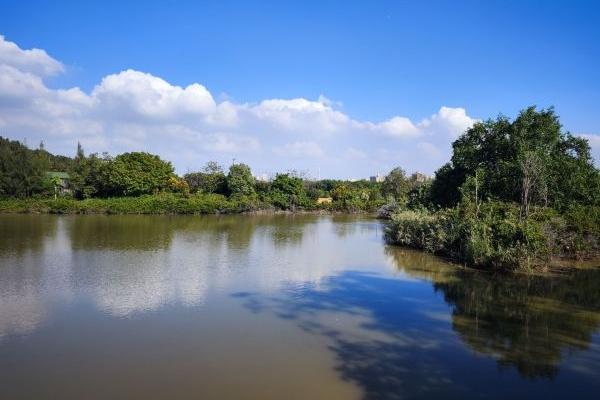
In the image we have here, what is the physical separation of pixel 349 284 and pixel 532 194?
1383 cm

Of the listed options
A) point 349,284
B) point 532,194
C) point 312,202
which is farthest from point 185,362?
point 312,202

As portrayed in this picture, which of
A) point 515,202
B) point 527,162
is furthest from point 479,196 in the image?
point 527,162

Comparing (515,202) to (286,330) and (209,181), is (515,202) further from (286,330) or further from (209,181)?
(209,181)

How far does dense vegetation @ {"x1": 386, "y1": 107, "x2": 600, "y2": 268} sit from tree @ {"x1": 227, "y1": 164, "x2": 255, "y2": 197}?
3389 centimetres

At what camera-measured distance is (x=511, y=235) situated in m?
18.3

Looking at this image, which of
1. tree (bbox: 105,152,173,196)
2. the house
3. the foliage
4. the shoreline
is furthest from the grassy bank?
the house

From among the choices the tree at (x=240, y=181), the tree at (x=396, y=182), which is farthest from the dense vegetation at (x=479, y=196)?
the tree at (x=396, y=182)

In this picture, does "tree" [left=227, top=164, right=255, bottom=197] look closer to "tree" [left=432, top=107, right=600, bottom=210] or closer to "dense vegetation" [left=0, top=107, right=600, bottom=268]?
"dense vegetation" [left=0, top=107, right=600, bottom=268]

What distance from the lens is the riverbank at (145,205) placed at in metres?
50.7

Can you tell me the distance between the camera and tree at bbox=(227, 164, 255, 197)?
2403 inches

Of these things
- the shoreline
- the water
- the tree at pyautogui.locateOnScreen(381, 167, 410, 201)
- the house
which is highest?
the tree at pyautogui.locateOnScreen(381, 167, 410, 201)

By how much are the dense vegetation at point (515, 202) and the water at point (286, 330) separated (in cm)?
171

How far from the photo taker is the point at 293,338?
10.7 metres

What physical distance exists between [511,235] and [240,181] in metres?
46.4
